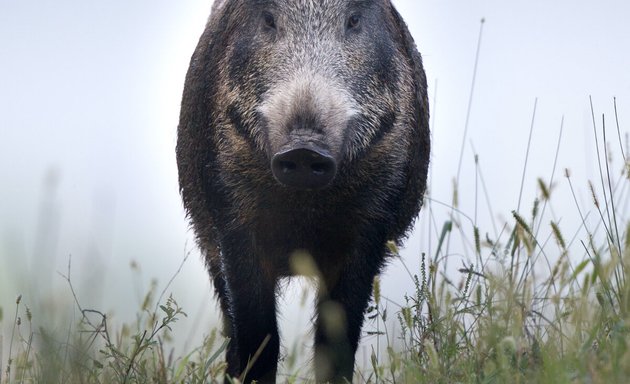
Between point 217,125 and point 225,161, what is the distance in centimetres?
20

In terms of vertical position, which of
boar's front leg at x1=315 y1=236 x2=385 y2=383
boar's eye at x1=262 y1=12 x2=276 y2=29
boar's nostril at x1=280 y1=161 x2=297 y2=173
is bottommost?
boar's front leg at x1=315 y1=236 x2=385 y2=383

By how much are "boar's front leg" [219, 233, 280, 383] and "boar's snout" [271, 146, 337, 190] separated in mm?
899

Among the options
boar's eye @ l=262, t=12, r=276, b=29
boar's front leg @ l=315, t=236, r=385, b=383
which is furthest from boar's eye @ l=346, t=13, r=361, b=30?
boar's front leg @ l=315, t=236, r=385, b=383

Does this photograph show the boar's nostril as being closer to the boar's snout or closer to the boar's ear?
the boar's snout

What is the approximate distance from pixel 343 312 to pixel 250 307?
432 mm

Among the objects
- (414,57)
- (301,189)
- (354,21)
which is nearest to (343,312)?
(301,189)

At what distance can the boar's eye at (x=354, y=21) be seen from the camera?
4.59m

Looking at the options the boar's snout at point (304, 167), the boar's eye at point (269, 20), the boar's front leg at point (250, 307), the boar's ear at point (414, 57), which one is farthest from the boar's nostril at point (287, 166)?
the boar's ear at point (414, 57)

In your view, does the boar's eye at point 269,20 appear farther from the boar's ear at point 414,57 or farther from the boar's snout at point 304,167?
the boar's snout at point 304,167

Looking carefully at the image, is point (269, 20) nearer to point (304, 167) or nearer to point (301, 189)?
point (301, 189)

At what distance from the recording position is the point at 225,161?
4.67 m

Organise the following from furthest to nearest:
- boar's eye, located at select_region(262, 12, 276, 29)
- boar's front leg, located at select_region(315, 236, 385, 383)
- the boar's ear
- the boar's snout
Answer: the boar's ear < boar's eye, located at select_region(262, 12, 276, 29) < boar's front leg, located at select_region(315, 236, 385, 383) < the boar's snout

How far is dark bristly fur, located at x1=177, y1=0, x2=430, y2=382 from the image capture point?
14.4ft

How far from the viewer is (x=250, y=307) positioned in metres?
4.46
